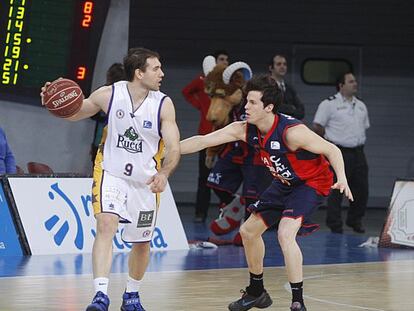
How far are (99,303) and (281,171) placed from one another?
73.3 inches

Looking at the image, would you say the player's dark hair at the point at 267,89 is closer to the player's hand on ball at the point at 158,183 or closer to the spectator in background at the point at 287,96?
the player's hand on ball at the point at 158,183

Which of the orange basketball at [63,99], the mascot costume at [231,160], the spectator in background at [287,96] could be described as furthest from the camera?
the spectator in background at [287,96]

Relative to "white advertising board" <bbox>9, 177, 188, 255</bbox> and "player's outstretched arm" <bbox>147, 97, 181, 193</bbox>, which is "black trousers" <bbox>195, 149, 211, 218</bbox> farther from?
"player's outstretched arm" <bbox>147, 97, 181, 193</bbox>

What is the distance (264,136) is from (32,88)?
743 cm

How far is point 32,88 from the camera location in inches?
637

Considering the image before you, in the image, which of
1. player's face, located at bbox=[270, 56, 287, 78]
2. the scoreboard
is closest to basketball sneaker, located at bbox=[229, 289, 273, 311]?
player's face, located at bbox=[270, 56, 287, 78]

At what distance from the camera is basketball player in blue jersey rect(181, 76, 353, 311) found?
919cm

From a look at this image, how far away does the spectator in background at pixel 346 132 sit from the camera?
16906 millimetres

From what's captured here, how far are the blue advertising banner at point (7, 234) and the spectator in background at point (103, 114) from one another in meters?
2.12

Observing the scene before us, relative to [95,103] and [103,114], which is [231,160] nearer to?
[103,114]

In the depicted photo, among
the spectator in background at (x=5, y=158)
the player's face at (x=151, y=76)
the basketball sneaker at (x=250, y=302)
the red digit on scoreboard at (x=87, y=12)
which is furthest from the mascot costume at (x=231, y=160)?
the player's face at (x=151, y=76)

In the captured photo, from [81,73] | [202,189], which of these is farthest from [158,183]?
[202,189]

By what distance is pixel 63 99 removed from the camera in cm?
908

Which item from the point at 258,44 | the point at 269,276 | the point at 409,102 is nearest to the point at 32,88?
the point at 269,276
